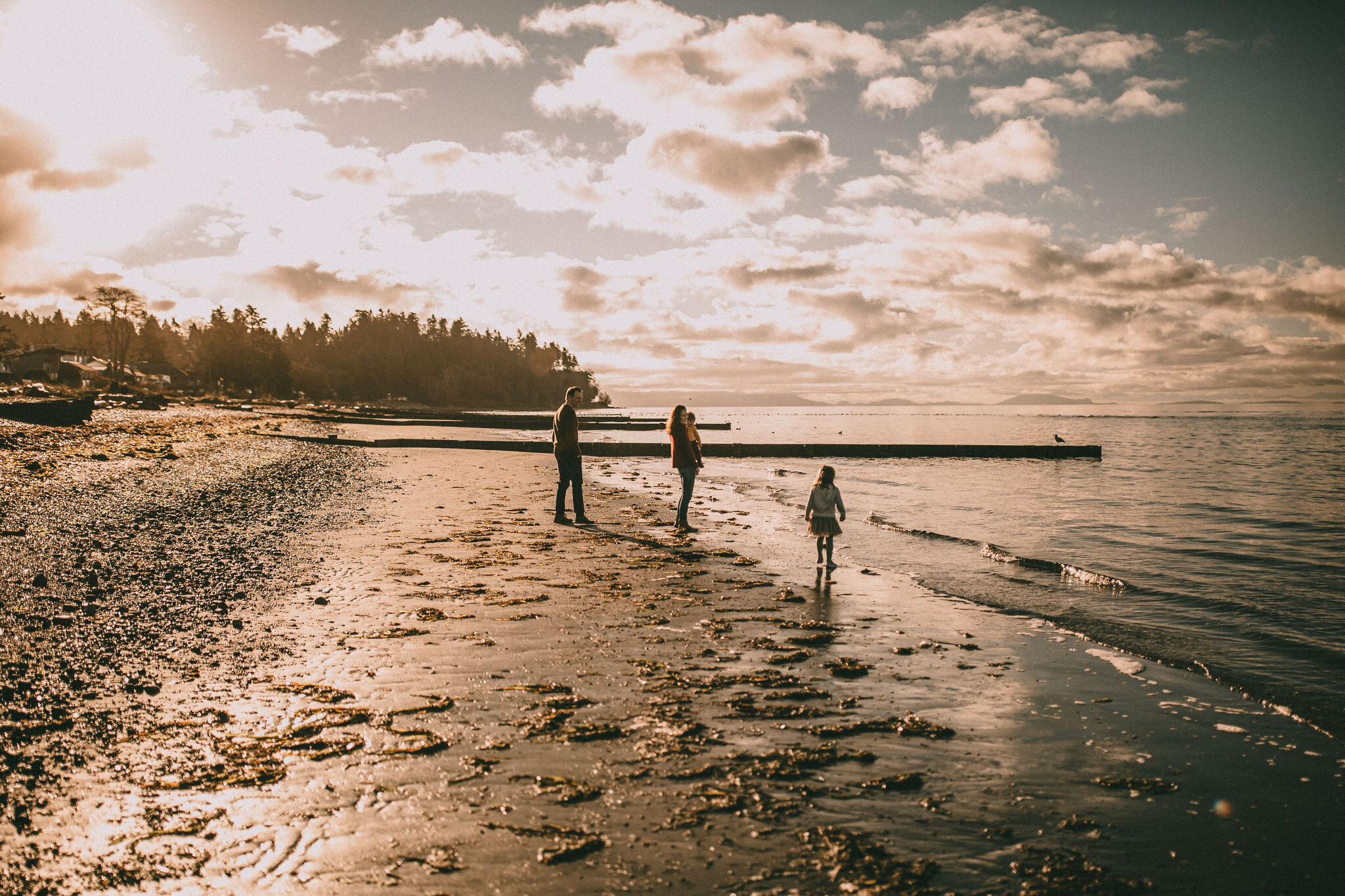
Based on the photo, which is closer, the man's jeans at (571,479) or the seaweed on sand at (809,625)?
the seaweed on sand at (809,625)

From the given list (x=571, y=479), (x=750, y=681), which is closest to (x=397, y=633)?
(x=750, y=681)

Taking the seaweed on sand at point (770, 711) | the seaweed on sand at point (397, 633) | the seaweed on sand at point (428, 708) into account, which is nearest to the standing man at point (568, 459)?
the seaweed on sand at point (397, 633)

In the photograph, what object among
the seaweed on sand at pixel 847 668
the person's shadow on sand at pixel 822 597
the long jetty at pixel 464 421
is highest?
the long jetty at pixel 464 421

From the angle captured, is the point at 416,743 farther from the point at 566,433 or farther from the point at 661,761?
the point at 566,433

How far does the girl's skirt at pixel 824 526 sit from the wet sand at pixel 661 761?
2.25m

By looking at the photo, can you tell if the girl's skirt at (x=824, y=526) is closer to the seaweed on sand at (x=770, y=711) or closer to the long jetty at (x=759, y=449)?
the seaweed on sand at (x=770, y=711)

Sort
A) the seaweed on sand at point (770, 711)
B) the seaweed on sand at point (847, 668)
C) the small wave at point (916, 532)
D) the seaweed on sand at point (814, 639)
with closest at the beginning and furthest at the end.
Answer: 1. the seaweed on sand at point (770, 711)
2. the seaweed on sand at point (847, 668)
3. the seaweed on sand at point (814, 639)
4. the small wave at point (916, 532)

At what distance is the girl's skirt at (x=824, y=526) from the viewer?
11.3 metres

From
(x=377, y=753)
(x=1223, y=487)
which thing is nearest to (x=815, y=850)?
(x=377, y=753)

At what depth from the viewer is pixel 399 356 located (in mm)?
196375

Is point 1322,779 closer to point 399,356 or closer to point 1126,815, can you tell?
point 1126,815

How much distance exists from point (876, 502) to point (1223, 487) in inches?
762

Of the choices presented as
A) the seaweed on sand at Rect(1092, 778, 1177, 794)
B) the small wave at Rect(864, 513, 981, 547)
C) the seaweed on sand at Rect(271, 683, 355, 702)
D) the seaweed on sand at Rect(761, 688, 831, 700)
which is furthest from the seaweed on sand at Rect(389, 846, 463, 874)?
the small wave at Rect(864, 513, 981, 547)

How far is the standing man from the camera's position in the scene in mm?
14867
